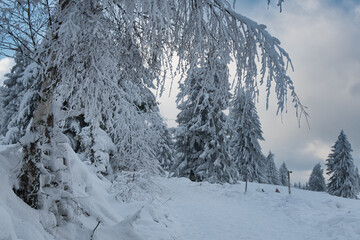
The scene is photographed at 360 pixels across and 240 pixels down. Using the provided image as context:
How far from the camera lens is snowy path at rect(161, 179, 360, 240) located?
6.69 m

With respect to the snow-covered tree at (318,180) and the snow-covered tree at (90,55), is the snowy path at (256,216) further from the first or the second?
the snow-covered tree at (318,180)

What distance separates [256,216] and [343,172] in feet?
87.4

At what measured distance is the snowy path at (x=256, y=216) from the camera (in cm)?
669

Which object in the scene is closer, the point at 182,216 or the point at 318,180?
the point at 182,216

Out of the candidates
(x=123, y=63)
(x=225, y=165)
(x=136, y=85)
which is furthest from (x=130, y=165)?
(x=225, y=165)

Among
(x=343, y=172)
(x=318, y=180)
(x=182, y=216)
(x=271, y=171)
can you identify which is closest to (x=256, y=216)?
(x=182, y=216)

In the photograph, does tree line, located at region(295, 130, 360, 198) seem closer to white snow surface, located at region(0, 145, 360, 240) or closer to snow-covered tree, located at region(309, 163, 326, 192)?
snow-covered tree, located at region(309, 163, 326, 192)

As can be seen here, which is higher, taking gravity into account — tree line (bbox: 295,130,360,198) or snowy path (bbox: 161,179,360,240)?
tree line (bbox: 295,130,360,198)

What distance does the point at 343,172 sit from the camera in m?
28.8

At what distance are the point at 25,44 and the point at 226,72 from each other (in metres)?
2.99

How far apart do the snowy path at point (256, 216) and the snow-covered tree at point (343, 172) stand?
20976 mm

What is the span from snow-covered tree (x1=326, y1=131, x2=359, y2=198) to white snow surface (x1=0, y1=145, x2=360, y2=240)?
813 inches

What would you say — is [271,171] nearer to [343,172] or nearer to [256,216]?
[343,172]

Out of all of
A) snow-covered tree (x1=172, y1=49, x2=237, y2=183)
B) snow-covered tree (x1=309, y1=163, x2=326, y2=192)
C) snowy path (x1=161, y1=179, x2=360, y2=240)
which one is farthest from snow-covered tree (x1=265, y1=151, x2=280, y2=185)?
snowy path (x1=161, y1=179, x2=360, y2=240)
